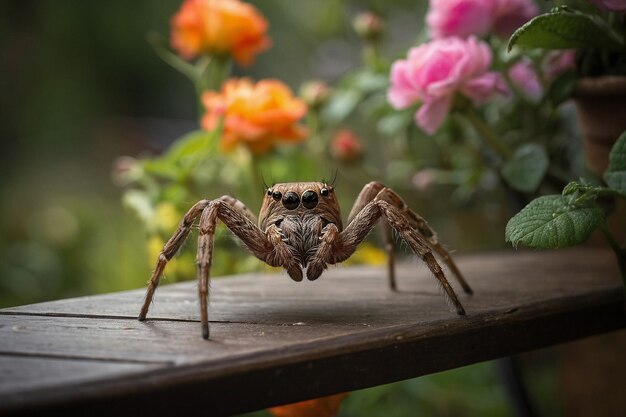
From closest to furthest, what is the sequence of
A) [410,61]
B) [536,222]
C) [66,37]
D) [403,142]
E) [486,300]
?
1. [536,222]
2. [486,300]
3. [410,61]
4. [403,142]
5. [66,37]

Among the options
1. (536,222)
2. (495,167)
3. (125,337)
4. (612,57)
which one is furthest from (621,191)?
(125,337)

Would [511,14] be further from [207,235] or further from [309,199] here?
[207,235]

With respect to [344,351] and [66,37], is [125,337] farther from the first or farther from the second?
[66,37]

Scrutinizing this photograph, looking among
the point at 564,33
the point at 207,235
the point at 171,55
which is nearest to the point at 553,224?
the point at 564,33

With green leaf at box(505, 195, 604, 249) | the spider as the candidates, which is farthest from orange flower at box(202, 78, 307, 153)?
green leaf at box(505, 195, 604, 249)

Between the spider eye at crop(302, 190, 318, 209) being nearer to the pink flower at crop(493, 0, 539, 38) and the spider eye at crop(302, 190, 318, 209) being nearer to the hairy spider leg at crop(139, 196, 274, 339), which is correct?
the hairy spider leg at crop(139, 196, 274, 339)
